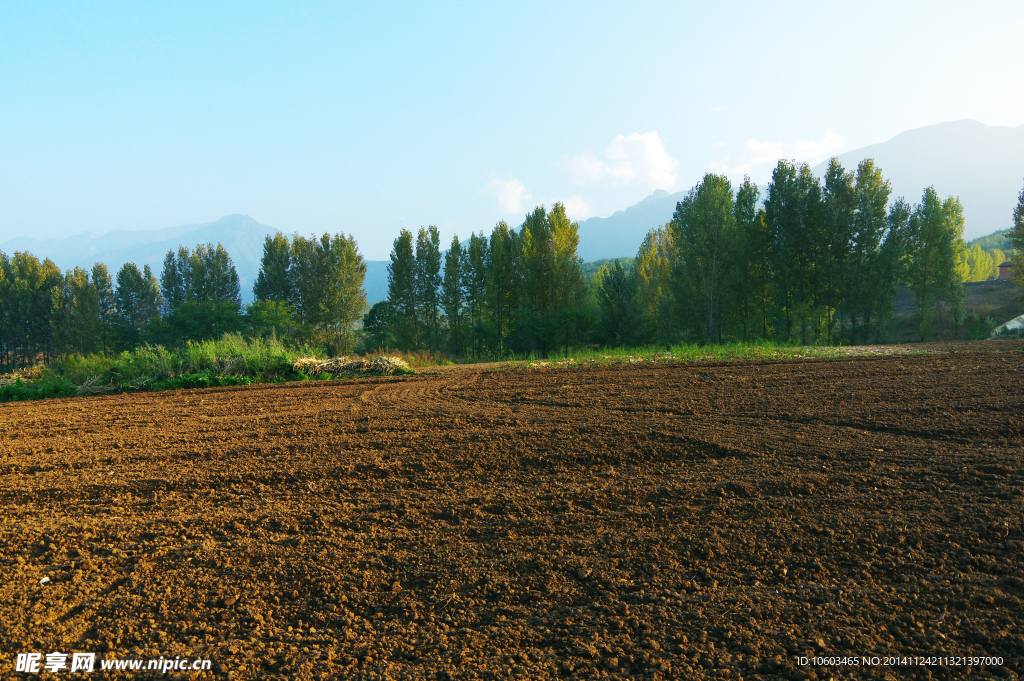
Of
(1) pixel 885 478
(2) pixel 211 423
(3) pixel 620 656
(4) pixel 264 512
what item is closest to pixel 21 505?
(4) pixel 264 512

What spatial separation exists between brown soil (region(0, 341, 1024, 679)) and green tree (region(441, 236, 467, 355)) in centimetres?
3705

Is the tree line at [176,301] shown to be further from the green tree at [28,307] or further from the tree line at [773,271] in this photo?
the tree line at [773,271]

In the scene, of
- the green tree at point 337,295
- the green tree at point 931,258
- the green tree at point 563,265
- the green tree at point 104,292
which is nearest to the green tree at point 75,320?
the green tree at point 104,292

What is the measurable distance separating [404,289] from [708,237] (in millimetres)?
27377

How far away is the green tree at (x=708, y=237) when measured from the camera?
29.9 metres

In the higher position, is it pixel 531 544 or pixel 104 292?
pixel 104 292

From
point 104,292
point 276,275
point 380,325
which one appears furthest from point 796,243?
point 104,292

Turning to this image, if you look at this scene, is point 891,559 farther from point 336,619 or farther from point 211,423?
point 211,423

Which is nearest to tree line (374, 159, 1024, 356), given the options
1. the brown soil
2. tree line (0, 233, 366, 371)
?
tree line (0, 233, 366, 371)

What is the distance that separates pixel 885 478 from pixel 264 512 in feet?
17.5

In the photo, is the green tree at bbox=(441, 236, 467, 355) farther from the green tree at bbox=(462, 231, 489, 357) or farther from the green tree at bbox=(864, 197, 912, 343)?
the green tree at bbox=(864, 197, 912, 343)

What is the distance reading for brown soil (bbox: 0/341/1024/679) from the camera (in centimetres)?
231

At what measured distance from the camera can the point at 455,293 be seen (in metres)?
43.3

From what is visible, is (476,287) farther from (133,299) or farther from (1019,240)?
(133,299)
